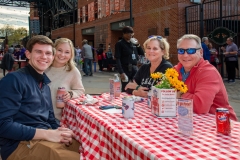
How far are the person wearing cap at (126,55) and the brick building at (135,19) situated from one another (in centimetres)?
965

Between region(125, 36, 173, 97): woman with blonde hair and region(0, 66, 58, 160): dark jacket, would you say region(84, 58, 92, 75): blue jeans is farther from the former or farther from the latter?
region(0, 66, 58, 160): dark jacket

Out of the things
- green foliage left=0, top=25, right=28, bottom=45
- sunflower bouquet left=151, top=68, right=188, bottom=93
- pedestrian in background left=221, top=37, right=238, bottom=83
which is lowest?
sunflower bouquet left=151, top=68, right=188, bottom=93

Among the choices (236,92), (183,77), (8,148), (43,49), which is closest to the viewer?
(8,148)

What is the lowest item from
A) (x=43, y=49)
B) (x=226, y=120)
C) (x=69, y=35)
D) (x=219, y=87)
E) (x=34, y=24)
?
(x=226, y=120)

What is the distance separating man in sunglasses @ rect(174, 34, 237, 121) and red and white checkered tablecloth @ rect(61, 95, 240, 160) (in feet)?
0.48

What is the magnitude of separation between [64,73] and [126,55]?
2.23 metres

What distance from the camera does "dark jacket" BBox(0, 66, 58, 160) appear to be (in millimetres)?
2039

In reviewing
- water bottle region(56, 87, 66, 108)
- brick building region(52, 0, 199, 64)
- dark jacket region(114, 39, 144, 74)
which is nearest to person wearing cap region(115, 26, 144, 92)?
dark jacket region(114, 39, 144, 74)

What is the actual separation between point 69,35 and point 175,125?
31.2 m

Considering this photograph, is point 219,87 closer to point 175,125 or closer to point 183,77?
point 183,77

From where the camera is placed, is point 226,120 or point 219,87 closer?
point 226,120

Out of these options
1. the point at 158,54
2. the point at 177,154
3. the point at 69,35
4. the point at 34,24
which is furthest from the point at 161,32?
the point at 34,24

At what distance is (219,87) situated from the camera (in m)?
2.55

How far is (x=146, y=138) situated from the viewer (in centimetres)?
172
